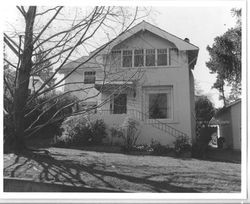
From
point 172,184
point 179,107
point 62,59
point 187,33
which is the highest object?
point 187,33

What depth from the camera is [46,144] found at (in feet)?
28.2

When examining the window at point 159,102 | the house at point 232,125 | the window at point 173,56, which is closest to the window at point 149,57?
the window at point 173,56

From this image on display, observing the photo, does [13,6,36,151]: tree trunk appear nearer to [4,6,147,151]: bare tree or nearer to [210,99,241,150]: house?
[4,6,147,151]: bare tree

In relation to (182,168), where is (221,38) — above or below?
above

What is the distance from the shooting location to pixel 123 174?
477 centimetres

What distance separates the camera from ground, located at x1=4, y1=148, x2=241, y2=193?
407 centimetres

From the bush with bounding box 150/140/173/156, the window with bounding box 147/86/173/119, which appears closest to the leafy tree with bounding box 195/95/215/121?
the window with bounding box 147/86/173/119

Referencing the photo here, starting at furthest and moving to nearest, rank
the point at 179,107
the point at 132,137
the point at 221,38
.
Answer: the point at 221,38 → the point at 179,107 → the point at 132,137

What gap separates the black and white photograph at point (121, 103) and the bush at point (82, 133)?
0.03m

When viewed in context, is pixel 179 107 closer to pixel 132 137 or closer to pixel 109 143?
pixel 132 137

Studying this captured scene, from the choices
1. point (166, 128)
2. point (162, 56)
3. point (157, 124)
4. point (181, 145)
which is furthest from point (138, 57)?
point (181, 145)

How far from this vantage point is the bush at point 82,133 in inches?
332
